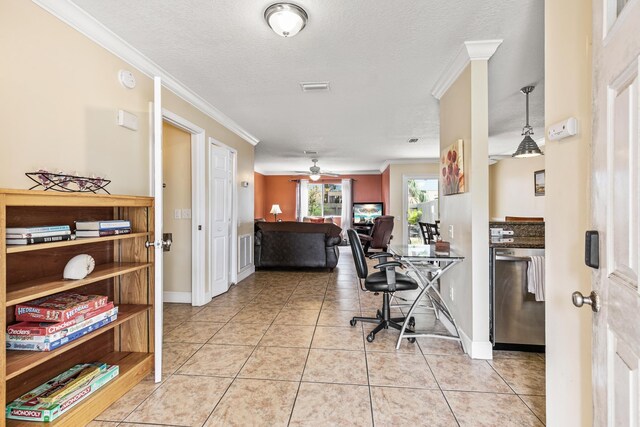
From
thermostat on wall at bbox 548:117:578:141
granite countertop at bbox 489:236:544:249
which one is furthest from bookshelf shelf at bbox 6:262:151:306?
granite countertop at bbox 489:236:544:249

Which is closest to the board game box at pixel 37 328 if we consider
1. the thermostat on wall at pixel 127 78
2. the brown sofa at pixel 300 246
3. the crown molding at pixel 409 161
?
the thermostat on wall at pixel 127 78

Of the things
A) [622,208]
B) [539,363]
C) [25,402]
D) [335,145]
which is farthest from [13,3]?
[335,145]

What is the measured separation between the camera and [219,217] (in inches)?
166

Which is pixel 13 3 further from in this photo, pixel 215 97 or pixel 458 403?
pixel 458 403

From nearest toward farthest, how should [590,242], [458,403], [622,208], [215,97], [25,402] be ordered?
[622,208] < [590,242] < [25,402] < [458,403] < [215,97]

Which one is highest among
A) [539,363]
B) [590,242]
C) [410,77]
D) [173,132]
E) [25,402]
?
[410,77]

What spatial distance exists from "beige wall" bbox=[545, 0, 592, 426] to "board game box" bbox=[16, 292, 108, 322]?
2.38 metres

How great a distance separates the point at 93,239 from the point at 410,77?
2.87 m

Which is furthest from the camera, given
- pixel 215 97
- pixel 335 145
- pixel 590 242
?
pixel 335 145

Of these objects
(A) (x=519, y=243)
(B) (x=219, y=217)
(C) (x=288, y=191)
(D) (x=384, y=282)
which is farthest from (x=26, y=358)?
(C) (x=288, y=191)

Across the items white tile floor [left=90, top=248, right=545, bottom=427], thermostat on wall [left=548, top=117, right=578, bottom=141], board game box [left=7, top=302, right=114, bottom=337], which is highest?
thermostat on wall [left=548, top=117, right=578, bottom=141]

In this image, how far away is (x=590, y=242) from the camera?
2.94ft

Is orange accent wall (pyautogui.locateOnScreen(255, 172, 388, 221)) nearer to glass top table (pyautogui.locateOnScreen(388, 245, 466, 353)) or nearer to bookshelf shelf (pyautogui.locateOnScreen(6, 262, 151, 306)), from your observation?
glass top table (pyautogui.locateOnScreen(388, 245, 466, 353))

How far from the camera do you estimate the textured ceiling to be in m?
1.94
